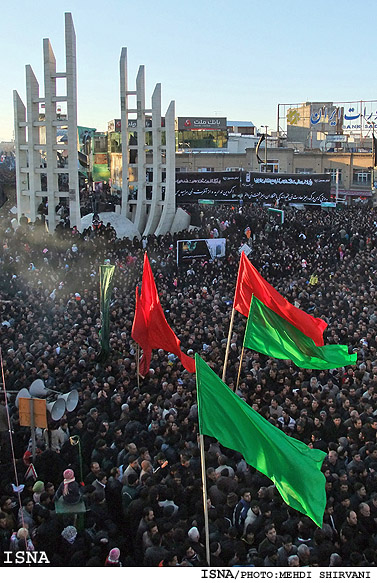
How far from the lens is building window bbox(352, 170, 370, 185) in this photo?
44406 millimetres

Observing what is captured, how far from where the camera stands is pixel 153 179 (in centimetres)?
2461

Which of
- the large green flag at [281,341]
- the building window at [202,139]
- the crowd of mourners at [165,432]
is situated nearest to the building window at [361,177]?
the building window at [202,139]

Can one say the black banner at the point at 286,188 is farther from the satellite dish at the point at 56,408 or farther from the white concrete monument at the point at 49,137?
the satellite dish at the point at 56,408

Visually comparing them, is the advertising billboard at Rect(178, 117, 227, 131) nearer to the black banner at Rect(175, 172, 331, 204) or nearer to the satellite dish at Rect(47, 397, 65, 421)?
the black banner at Rect(175, 172, 331, 204)

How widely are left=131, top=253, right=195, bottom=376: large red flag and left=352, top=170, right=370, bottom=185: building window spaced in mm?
37055

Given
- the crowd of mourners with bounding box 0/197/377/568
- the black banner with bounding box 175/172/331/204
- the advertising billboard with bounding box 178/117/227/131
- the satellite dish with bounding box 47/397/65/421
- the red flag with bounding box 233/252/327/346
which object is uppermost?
the advertising billboard with bounding box 178/117/227/131

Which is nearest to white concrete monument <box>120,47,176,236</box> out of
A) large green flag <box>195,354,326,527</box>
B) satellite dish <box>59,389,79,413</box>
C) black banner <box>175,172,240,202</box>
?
black banner <box>175,172,240,202</box>

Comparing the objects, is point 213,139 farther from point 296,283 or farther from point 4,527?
point 4,527

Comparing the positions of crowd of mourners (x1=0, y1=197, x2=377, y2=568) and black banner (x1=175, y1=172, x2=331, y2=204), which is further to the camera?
black banner (x1=175, y1=172, x2=331, y2=204)

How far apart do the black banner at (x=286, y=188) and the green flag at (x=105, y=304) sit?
1823 cm

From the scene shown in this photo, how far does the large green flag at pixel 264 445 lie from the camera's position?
217 inches

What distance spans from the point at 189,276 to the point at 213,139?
3780cm

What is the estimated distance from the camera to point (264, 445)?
568 cm
